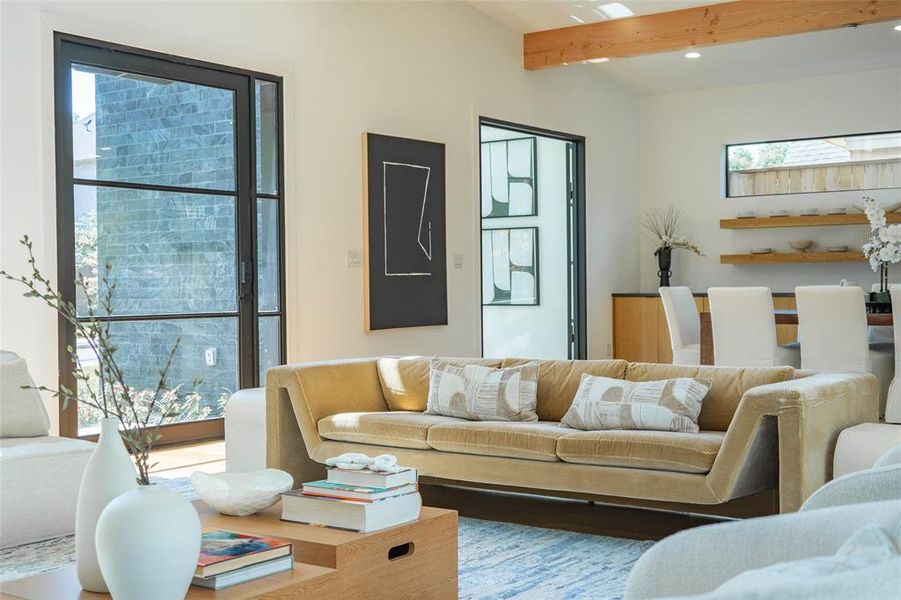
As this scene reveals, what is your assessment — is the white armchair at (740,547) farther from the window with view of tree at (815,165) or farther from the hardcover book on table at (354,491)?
the window with view of tree at (815,165)

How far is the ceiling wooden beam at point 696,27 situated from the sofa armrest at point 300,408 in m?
4.55

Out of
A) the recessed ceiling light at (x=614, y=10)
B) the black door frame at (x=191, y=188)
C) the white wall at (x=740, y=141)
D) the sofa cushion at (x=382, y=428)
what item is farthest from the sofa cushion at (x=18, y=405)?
the white wall at (x=740, y=141)

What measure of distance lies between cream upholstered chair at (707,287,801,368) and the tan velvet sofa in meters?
2.33

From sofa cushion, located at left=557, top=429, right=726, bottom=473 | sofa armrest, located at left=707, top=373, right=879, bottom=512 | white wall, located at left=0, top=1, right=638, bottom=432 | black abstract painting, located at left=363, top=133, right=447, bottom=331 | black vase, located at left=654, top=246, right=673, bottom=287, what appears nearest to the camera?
sofa armrest, located at left=707, top=373, right=879, bottom=512

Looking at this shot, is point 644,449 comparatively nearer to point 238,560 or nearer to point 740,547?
point 238,560

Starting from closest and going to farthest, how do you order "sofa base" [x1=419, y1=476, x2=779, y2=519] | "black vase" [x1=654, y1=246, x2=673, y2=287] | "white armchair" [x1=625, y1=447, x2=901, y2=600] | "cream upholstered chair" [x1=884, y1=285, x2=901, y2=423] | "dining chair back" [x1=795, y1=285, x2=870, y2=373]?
"white armchair" [x1=625, y1=447, x2=901, y2=600]
"sofa base" [x1=419, y1=476, x2=779, y2=519]
"cream upholstered chair" [x1=884, y1=285, x2=901, y2=423]
"dining chair back" [x1=795, y1=285, x2=870, y2=373]
"black vase" [x1=654, y1=246, x2=673, y2=287]

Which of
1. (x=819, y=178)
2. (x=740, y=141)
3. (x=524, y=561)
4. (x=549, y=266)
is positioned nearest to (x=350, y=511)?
(x=524, y=561)

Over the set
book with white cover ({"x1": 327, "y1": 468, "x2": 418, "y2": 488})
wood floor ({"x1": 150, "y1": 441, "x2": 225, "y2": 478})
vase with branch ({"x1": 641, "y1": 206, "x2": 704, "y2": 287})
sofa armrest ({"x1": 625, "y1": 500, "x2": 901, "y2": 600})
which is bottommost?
wood floor ({"x1": 150, "y1": 441, "x2": 225, "y2": 478})

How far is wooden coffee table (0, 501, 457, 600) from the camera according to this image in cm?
222

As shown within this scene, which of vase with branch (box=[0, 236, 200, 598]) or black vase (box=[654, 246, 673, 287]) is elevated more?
black vase (box=[654, 246, 673, 287])

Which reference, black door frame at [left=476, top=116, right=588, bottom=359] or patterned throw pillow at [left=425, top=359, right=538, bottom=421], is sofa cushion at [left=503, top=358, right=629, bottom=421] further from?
black door frame at [left=476, top=116, right=588, bottom=359]

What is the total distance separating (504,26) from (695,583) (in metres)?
7.72

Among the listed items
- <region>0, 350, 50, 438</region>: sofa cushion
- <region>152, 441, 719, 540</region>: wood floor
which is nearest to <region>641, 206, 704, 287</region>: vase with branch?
<region>152, 441, 719, 540</region>: wood floor

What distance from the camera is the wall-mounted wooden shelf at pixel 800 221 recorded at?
30.9 feet
